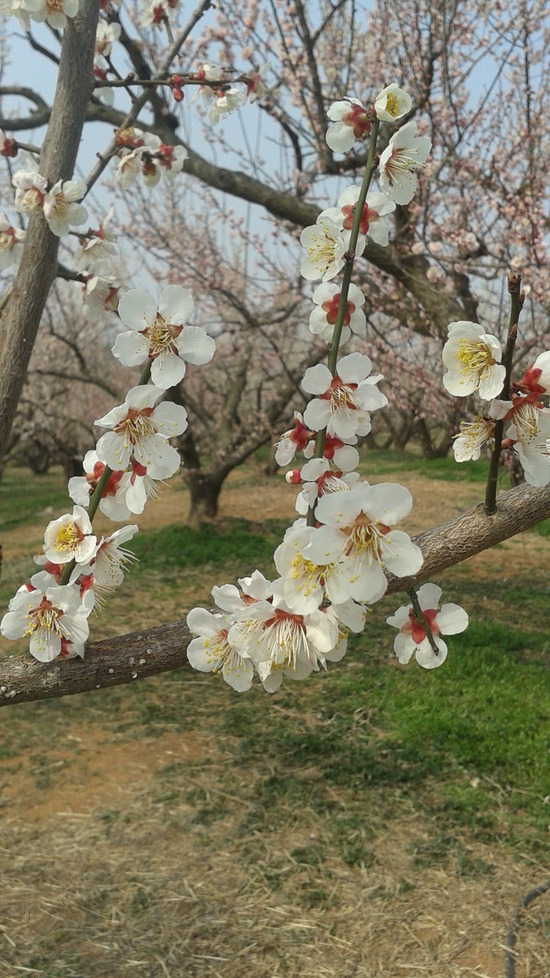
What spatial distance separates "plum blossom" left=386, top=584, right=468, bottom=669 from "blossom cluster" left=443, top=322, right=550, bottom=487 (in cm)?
25

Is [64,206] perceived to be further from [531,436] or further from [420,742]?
[420,742]

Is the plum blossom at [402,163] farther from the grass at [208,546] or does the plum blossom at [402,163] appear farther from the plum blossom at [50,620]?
the grass at [208,546]

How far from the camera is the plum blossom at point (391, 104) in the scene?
97cm

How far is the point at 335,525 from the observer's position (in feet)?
2.37

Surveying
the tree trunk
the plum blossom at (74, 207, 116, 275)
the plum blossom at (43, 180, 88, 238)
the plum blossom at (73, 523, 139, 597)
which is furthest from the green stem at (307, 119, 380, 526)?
the tree trunk

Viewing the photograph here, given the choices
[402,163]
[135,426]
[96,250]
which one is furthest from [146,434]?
[96,250]

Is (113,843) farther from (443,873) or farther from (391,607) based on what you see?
(391,607)

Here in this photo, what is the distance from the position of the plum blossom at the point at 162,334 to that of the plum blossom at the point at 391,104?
0.38 m

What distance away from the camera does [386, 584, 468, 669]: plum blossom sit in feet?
3.39

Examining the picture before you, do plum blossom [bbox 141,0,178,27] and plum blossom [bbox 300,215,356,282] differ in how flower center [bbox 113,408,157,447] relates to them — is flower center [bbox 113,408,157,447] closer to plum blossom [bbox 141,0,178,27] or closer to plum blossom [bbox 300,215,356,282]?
plum blossom [bbox 300,215,356,282]

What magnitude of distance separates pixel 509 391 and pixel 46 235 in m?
1.16

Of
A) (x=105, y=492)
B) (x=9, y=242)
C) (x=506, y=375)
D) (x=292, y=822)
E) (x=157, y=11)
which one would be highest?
(x=157, y=11)

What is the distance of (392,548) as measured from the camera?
75cm

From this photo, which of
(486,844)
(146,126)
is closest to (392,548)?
(486,844)
